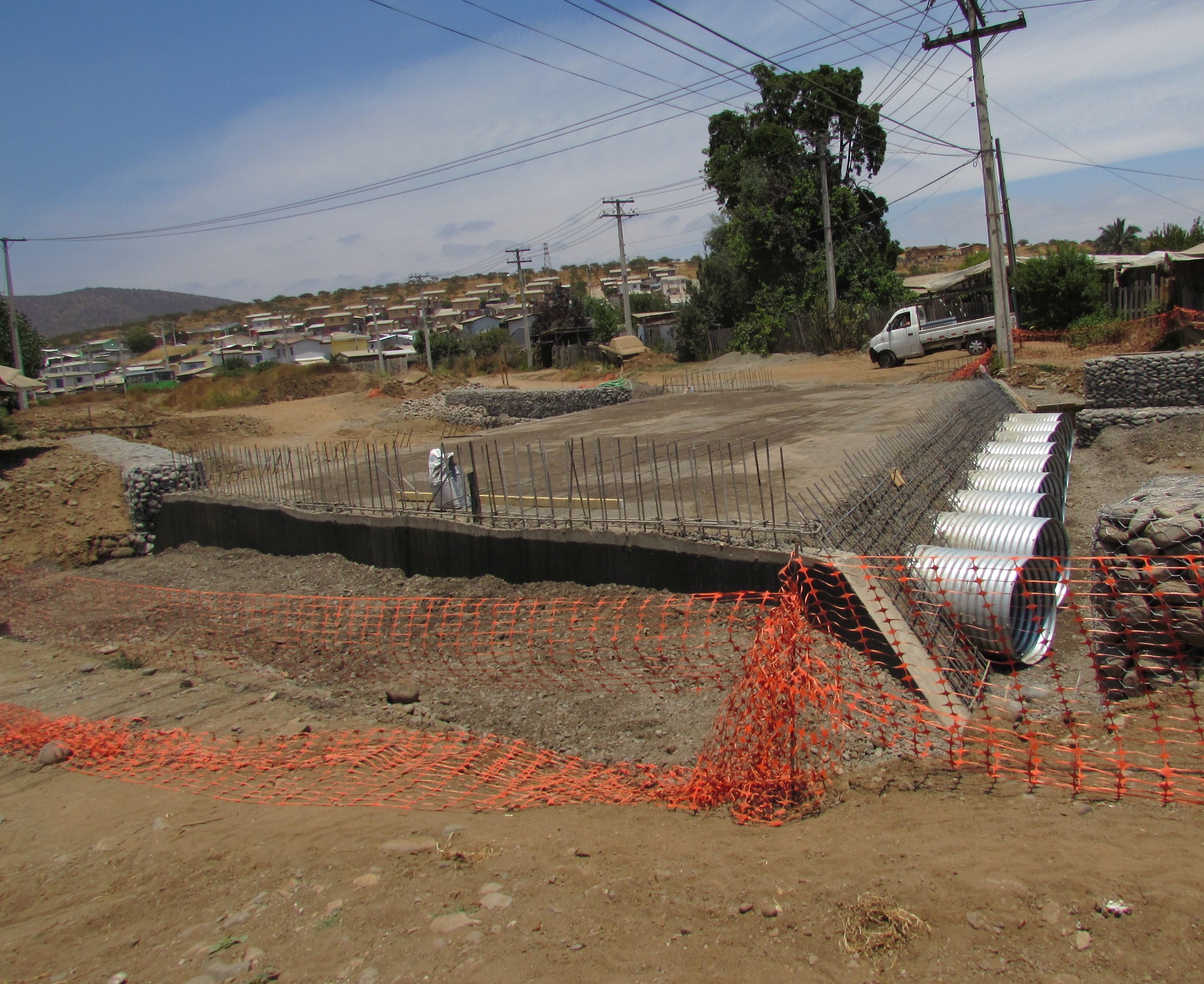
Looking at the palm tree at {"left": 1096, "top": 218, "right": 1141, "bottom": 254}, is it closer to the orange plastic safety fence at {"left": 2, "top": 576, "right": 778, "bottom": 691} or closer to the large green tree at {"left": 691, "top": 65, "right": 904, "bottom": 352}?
the large green tree at {"left": 691, "top": 65, "right": 904, "bottom": 352}

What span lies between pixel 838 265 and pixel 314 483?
28535 mm

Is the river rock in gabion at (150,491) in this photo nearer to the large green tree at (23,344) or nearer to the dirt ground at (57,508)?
the dirt ground at (57,508)

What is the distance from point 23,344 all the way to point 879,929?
57737 mm

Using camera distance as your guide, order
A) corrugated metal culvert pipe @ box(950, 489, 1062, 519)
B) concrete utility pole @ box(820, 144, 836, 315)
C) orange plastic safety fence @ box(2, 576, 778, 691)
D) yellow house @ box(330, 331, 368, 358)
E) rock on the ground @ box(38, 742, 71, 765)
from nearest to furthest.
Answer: rock on the ground @ box(38, 742, 71, 765) < orange plastic safety fence @ box(2, 576, 778, 691) < corrugated metal culvert pipe @ box(950, 489, 1062, 519) < concrete utility pole @ box(820, 144, 836, 315) < yellow house @ box(330, 331, 368, 358)

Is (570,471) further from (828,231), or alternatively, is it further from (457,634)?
(828,231)

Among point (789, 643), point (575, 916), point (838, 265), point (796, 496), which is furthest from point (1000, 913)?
point (838, 265)

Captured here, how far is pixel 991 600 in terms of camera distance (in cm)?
678

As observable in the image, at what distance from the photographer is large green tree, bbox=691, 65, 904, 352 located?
37656 millimetres

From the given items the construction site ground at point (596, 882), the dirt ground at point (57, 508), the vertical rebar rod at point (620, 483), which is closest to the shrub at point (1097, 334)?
the vertical rebar rod at point (620, 483)

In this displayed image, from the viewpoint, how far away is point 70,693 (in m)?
8.56

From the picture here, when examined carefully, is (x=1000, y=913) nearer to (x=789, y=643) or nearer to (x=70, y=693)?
(x=789, y=643)

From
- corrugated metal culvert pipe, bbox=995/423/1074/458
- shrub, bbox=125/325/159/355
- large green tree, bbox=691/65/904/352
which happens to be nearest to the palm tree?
large green tree, bbox=691/65/904/352

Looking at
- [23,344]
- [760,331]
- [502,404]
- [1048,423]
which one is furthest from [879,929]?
[23,344]

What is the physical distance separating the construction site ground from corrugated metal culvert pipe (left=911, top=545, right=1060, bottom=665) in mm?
2111
